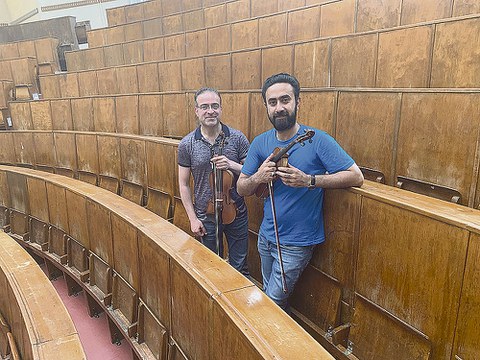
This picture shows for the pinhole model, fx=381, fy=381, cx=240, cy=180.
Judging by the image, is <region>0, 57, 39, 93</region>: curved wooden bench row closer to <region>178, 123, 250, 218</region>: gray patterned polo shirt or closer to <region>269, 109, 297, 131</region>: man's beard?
<region>178, 123, 250, 218</region>: gray patterned polo shirt

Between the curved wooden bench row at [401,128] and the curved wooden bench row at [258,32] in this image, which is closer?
the curved wooden bench row at [401,128]

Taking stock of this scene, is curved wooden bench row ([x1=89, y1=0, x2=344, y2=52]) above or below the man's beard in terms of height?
above

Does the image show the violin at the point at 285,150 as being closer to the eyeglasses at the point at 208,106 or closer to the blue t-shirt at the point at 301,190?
the blue t-shirt at the point at 301,190

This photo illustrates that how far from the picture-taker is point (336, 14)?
121 centimetres

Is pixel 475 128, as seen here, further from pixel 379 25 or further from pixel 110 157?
pixel 110 157

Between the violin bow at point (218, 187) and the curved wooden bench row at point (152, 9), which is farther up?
the curved wooden bench row at point (152, 9)

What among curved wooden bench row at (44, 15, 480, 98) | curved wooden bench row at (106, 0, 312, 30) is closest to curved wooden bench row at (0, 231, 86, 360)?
curved wooden bench row at (44, 15, 480, 98)

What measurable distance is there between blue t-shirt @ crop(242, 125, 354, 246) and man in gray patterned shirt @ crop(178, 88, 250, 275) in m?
0.11

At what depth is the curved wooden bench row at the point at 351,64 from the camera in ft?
2.22

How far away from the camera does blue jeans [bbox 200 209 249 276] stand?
0.69 meters

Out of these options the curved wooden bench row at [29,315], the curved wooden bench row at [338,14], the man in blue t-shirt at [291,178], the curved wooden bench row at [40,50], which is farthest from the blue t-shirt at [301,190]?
the curved wooden bench row at [40,50]

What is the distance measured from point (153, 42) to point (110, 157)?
850 mm

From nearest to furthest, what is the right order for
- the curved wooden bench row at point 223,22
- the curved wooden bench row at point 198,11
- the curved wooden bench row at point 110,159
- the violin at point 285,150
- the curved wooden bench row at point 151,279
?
1. the curved wooden bench row at point 151,279
2. the violin at point 285,150
3. the curved wooden bench row at point 110,159
4. the curved wooden bench row at point 223,22
5. the curved wooden bench row at point 198,11

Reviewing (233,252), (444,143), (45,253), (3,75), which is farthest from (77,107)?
(444,143)
